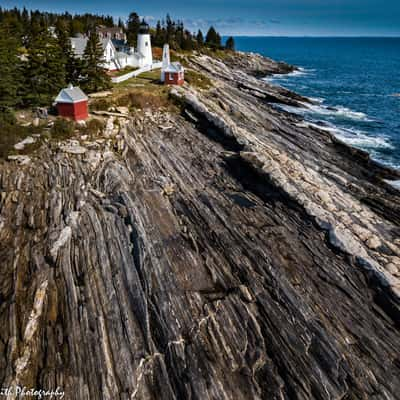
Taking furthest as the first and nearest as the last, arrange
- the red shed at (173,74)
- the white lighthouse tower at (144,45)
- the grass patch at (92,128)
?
the white lighthouse tower at (144,45), the red shed at (173,74), the grass patch at (92,128)

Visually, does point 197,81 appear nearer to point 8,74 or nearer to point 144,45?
point 144,45

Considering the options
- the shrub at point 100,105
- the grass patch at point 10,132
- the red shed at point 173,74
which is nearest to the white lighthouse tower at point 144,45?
the red shed at point 173,74

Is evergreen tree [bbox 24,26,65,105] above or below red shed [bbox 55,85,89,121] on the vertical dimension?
above

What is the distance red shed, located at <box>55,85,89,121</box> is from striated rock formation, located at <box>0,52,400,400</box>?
14.6 ft

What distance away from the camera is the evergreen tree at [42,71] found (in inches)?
1300

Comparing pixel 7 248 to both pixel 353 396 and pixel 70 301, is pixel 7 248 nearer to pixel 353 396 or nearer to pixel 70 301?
pixel 70 301

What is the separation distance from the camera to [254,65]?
109 metres

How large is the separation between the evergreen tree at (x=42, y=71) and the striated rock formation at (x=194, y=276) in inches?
416

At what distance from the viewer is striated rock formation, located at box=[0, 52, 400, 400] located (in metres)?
12.7

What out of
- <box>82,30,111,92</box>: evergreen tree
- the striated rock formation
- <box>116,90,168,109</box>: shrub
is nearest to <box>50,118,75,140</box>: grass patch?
the striated rock formation

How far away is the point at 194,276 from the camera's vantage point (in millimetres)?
17188

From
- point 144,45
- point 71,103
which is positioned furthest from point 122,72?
point 71,103

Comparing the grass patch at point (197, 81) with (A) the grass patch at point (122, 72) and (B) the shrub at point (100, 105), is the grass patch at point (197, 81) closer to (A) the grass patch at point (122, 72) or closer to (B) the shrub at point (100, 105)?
(A) the grass patch at point (122, 72)

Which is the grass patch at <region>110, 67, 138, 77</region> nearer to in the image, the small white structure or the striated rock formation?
the small white structure
